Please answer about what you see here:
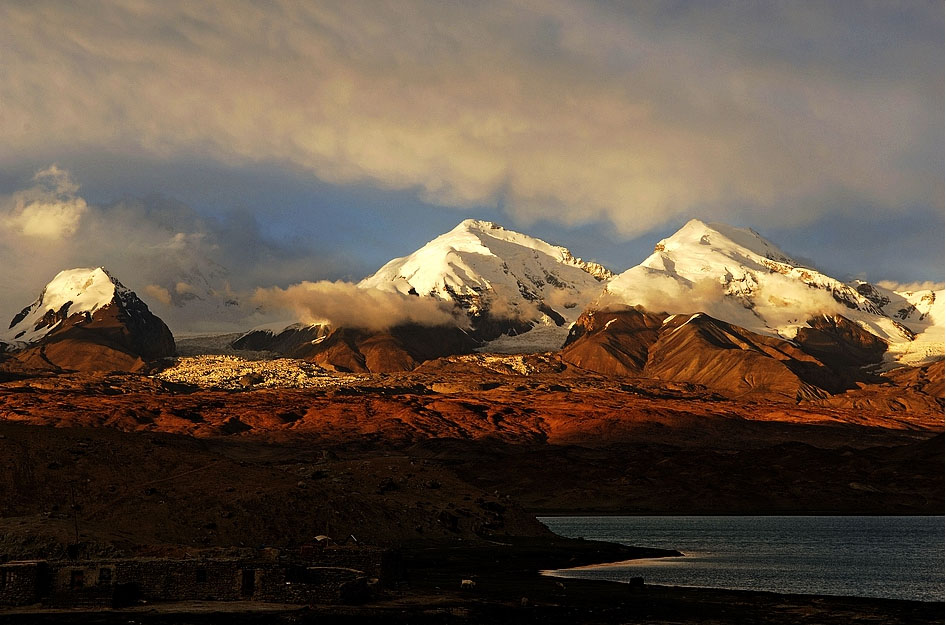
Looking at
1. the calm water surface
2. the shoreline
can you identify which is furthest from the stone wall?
the calm water surface

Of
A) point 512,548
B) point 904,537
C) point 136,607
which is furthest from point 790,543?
point 136,607

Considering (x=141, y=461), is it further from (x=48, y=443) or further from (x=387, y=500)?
(x=387, y=500)

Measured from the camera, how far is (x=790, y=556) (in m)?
119

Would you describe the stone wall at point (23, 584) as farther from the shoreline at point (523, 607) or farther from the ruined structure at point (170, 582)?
the shoreline at point (523, 607)

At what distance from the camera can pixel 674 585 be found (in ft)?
276

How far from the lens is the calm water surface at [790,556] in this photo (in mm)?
88562

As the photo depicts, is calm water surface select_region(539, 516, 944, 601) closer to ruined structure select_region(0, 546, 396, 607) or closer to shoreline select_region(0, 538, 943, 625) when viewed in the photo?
shoreline select_region(0, 538, 943, 625)

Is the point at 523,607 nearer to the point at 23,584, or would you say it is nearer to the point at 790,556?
the point at 23,584

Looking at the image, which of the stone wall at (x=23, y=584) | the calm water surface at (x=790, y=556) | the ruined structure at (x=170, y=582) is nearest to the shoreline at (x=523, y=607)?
the ruined structure at (x=170, y=582)

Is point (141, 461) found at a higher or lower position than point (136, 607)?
higher

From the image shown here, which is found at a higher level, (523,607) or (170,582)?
(170,582)

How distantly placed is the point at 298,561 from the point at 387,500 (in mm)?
45589

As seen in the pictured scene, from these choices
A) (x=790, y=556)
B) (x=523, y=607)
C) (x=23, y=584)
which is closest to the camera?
(x=23, y=584)

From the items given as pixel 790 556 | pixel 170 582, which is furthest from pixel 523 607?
pixel 790 556
